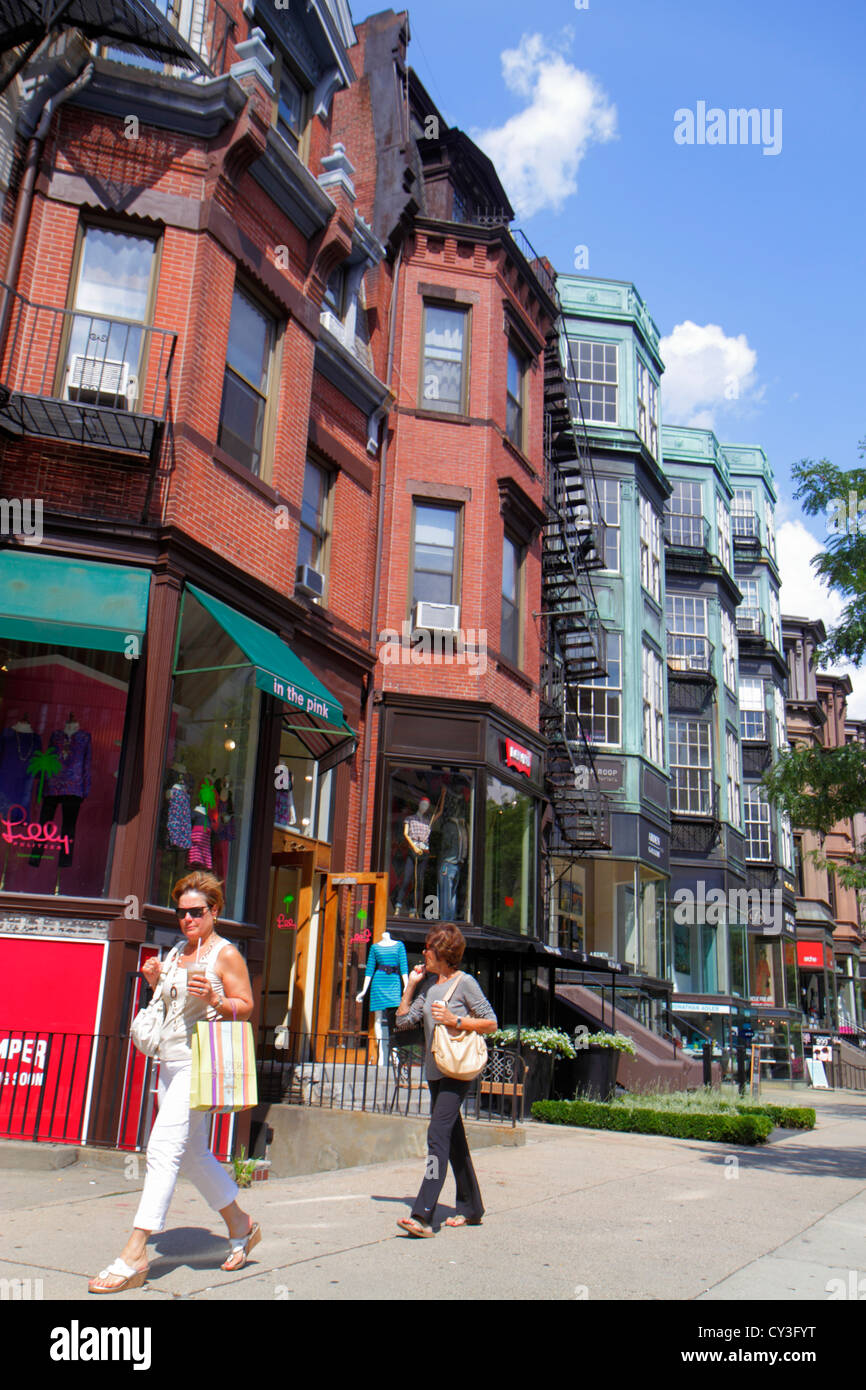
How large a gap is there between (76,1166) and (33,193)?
991cm

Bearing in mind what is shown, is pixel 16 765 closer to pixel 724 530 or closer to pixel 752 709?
pixel 724 530

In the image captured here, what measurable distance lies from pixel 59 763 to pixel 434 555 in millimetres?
8757

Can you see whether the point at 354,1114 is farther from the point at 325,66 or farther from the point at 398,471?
the point at 325,66

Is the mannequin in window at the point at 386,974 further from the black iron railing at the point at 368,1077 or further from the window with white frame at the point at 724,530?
the window with white frame at the point at 724,530

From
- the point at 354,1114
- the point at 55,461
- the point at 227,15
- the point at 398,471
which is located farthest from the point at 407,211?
the point at 354,1114

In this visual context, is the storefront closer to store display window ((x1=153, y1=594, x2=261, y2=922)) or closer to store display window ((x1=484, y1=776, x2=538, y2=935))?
store display window ((x1=484, y1=776, x2=538, y2=935))

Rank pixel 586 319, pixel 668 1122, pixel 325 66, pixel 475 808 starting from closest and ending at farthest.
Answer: pixel 668 1122, pixel 325 66, pixel 475 808, pixel 586 319

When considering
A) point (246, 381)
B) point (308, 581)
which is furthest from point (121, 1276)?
point (308, 581)

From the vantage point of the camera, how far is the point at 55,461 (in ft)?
38.4

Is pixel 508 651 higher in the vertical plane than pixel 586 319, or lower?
lower

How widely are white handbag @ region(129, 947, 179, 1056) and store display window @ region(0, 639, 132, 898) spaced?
5.28 metres

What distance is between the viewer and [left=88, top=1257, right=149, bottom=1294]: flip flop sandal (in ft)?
16.1

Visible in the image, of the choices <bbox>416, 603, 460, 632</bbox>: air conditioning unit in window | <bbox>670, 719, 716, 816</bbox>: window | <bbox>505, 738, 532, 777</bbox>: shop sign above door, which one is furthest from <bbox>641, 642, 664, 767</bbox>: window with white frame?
<bbox>416, 603, 460, 632</bbox>: air conditioning unit in window

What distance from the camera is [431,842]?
1720 cm
